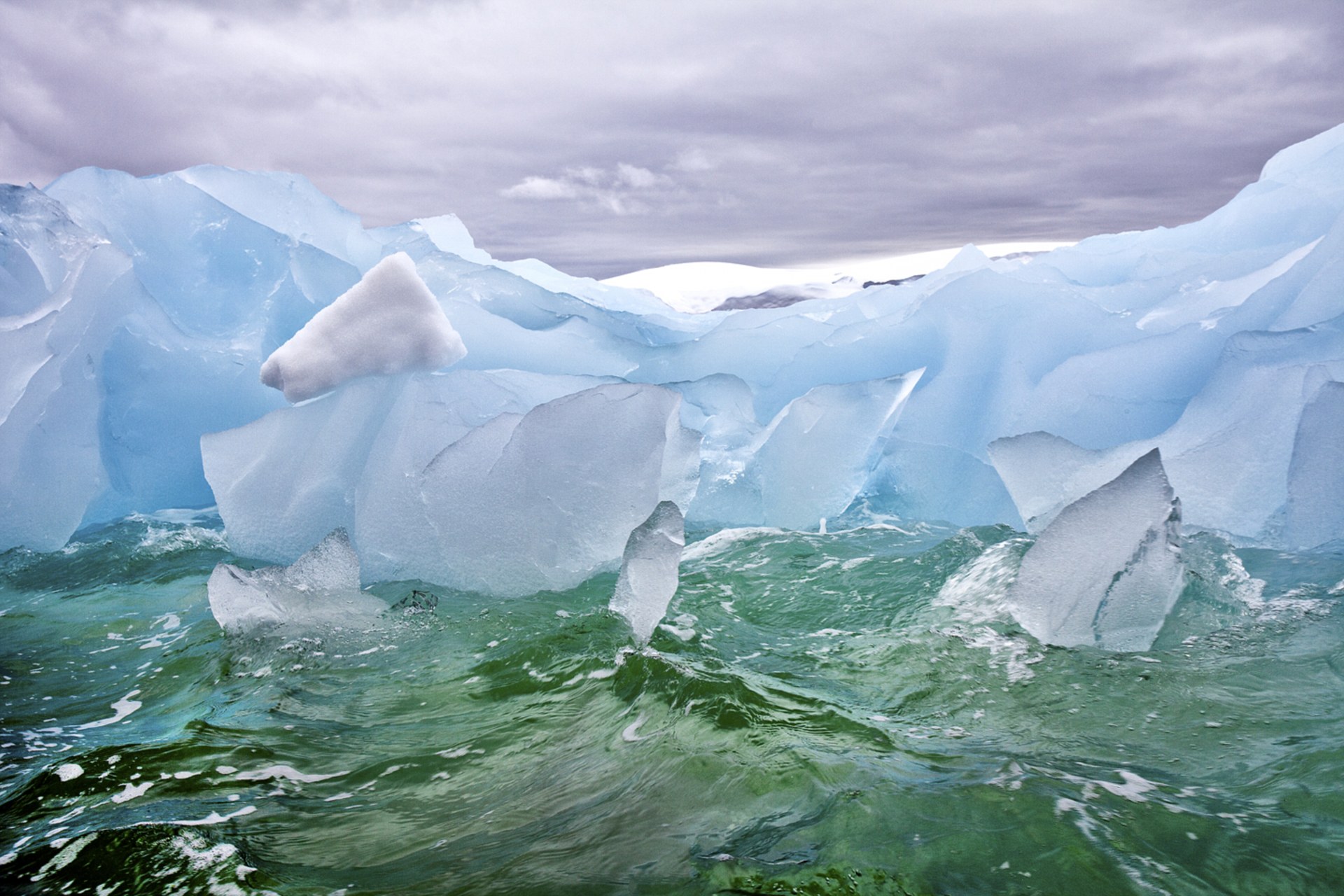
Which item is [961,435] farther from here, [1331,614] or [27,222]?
[27,222]

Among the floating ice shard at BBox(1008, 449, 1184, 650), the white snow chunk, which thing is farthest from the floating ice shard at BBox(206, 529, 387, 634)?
the floating ice shard at BBox(1008, 449, 1184, 650)

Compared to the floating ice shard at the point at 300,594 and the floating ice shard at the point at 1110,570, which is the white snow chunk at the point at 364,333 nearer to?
the floating ice shard at the point at 300,594

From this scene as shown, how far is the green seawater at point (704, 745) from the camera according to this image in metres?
1.84

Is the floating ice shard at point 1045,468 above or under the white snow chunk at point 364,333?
under

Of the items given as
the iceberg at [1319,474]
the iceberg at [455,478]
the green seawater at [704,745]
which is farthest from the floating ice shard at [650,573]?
the iceberg at [1319,474]

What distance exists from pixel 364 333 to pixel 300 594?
1390 millimetres

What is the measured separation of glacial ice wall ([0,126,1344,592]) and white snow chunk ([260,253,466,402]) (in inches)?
3.3

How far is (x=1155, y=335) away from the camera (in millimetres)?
4973

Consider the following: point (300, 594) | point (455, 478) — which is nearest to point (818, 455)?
point (455, 478)

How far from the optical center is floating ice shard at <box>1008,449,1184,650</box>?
3.10m

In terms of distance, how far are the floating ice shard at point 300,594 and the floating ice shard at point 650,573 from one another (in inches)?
43.8

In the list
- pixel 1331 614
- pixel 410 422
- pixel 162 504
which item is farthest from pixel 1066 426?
pixel 162 504

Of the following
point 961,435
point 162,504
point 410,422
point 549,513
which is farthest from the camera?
point 162,504

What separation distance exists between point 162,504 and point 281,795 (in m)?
4.17
